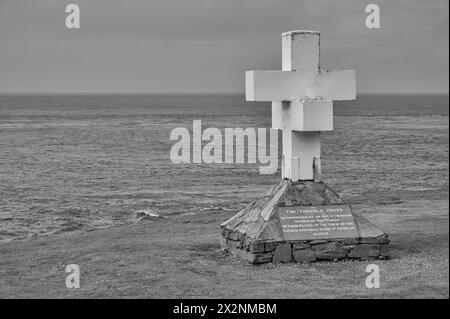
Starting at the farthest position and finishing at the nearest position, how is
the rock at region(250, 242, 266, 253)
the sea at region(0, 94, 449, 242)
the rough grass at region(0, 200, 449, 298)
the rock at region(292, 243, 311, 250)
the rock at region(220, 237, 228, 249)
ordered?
the sea at region(0, 94, 449, 242) → the rock at region(220, 237, 228, 249) → the rock at region(292, 243, 311, 250) → the rock at region(250, 242, 266, 253) → the rough grass at region(0, 200, 449, 298)

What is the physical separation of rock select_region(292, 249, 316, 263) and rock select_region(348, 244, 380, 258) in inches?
26.8

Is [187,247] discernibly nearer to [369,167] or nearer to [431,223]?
[431,223]

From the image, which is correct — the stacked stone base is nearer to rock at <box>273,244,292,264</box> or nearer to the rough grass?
rock at <box>273,244,292,264</box>

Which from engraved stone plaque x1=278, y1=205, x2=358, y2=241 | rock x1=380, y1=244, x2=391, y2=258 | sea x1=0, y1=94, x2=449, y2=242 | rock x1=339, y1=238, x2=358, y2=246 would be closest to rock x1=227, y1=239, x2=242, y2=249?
engraved stone plaque x1=278, y1=205, x2=358, y2=241

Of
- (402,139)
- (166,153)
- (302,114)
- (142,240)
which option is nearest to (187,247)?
(142,240)

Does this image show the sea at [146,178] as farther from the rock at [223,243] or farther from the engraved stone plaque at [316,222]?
the engraved stone plaque at [316,222]

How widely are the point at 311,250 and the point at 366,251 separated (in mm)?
933

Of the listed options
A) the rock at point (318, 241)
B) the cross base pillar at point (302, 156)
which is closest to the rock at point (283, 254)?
the rock at point (318, 241)

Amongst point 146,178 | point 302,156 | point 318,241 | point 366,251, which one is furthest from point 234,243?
point 146,178

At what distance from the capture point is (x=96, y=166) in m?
45.7

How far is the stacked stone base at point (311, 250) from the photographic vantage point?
1305 centimetres

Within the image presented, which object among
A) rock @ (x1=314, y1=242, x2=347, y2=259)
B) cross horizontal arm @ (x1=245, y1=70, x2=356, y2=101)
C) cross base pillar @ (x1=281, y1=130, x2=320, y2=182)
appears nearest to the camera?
rock @ (x1=314, y1=242, x2=347, y2=259)

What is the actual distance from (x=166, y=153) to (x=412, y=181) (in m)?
23.3

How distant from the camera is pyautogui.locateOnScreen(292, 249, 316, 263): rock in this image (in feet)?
43.1
